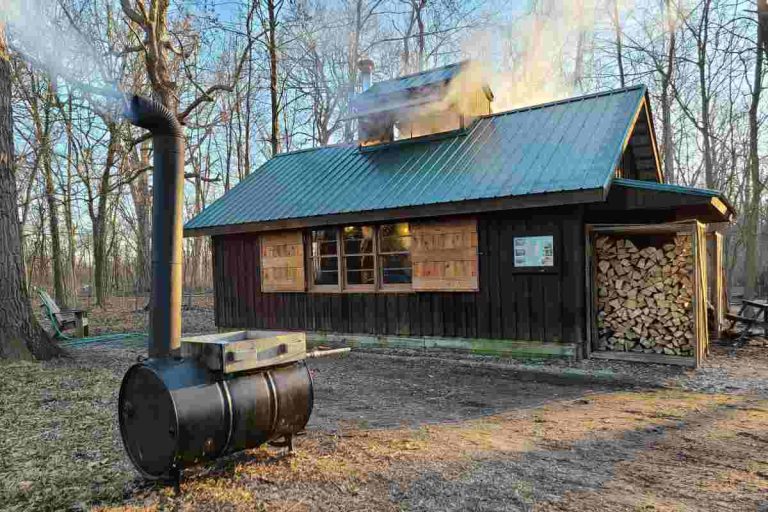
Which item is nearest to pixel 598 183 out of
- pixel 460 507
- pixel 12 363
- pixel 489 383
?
pixel 489 383

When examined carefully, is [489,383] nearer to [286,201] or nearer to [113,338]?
[286,201]

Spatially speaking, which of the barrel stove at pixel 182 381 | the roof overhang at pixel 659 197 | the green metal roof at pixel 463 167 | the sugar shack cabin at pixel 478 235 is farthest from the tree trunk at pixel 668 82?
the barrel stove at pixel 182 381

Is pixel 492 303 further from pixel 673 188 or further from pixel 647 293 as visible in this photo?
pixel 673 188

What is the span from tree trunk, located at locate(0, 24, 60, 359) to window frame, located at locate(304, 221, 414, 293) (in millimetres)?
4468

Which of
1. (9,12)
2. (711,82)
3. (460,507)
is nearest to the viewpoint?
(460,507)

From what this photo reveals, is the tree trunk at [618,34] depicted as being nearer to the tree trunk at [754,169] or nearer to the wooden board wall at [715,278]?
the tree trunk at [754,169]

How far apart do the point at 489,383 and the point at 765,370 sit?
388cm

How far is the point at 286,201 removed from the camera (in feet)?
34.7

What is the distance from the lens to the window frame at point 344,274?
936 centimetres

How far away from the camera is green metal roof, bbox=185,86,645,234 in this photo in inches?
307

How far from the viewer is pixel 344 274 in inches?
387

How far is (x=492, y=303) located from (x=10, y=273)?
712 centimetres

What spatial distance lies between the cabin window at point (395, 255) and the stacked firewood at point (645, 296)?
3156mm

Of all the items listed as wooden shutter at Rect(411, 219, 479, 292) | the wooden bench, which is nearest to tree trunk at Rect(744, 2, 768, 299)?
wooden shutter at Rect(411, 219, 479, 292)
